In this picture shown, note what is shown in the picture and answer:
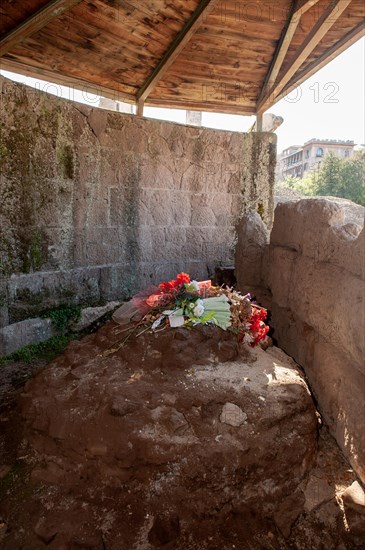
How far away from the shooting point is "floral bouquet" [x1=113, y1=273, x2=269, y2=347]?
3031 mm

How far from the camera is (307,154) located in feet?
97.8

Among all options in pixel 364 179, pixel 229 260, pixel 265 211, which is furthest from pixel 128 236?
pixel 364 179

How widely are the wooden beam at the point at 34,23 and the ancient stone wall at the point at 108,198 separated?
59 centimetres

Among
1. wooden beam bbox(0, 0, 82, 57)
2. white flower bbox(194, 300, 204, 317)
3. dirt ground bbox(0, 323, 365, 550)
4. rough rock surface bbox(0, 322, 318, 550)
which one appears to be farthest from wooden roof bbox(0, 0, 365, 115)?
dirt ground bbox(0, 323, 365, 550)

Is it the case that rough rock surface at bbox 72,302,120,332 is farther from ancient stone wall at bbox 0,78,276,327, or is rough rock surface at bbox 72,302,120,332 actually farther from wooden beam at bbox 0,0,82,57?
wooden beam at bbox 0,0,82,57

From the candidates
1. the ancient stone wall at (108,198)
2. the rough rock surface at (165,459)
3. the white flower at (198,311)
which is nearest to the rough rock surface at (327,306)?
the rough rock surface at (165,459)

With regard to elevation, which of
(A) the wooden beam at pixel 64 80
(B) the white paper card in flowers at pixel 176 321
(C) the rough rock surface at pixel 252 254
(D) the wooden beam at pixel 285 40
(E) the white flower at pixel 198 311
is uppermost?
(D) the wooden beam at pixel 285 40

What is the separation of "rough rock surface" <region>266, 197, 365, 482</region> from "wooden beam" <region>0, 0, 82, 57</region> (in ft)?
9.39

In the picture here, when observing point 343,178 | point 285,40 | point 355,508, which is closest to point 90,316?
point 355,508

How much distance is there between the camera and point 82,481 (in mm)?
2176

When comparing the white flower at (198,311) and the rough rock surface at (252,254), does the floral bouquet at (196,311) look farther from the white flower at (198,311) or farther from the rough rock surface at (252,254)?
the rough rock surface at (252,254)

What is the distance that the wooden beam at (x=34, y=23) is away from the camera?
3.69 m

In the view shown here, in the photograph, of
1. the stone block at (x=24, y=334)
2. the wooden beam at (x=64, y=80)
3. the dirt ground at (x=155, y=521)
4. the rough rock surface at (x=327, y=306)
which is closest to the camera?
the dirt ground at (x=155, y=521)

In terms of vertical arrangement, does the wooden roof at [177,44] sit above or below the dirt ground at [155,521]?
above
